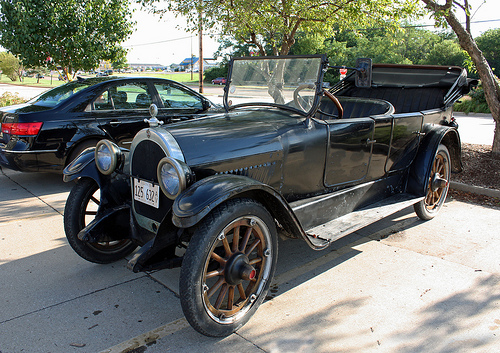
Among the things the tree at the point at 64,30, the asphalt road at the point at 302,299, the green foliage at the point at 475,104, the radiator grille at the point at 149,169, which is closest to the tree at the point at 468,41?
the asphalt road at the point at 302,299

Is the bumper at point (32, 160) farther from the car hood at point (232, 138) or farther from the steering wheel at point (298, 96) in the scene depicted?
the steering wheel at point (298, 96)

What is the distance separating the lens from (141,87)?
6277mm

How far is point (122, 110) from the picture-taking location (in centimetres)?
602

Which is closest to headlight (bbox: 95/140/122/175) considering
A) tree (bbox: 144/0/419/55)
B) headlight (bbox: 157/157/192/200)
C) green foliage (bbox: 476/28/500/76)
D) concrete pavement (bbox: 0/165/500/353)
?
headlight (bbox: 157/157/192/200)

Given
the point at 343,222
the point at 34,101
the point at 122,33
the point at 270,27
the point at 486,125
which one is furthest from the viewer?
the point at 486,125

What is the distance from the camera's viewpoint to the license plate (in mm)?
2829

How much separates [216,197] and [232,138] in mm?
732

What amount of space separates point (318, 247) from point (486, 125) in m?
14.8

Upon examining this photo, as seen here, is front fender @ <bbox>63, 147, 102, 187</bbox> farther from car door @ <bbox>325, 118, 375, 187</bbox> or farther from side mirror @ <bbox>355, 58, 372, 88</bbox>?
side mirror @ <bbox>355, 58, 372, 88</bbox>

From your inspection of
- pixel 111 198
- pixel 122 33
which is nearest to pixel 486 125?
pixel 122 33

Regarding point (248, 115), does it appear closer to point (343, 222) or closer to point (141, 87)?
point (343, 222)

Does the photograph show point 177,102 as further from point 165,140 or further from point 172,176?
point 172,176

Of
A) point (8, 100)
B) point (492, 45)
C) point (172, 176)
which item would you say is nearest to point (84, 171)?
point (172, 176)

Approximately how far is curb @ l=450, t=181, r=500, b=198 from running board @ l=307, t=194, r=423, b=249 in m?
1.95
